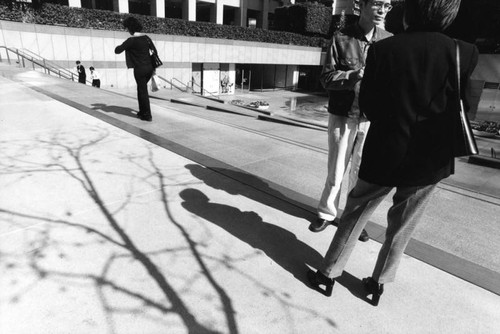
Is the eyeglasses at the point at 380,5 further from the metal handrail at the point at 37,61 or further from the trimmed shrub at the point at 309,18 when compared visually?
the trimmed shrub at the point at 309,18

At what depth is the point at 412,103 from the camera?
1775mm

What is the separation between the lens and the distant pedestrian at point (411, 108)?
1.72 m

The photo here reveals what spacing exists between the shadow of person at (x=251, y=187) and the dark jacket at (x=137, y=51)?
3.20 meters

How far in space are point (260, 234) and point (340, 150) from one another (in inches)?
40.1

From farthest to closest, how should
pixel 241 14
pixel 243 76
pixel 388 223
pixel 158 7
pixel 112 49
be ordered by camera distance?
pixel 241 14
pixel 243 76
pixel 158 7
pixel 112 49
pixel 388 223

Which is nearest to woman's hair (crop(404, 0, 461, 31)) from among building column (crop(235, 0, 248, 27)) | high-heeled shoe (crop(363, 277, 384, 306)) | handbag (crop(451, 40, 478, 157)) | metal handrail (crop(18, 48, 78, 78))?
handbag (crop(451, 40, 478, 157))

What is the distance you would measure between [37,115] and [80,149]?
8.45 feet

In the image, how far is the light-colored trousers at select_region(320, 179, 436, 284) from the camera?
197 cm

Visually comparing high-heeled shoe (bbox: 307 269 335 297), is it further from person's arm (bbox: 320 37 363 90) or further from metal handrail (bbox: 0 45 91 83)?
metal handrail (bbox: 0 45 91 83)

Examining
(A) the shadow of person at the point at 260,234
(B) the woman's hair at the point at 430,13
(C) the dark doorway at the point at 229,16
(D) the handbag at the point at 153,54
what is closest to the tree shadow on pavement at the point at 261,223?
(A) the shadow of person at the point at 260,234

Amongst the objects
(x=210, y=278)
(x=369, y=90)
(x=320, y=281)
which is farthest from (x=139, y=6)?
(x=320, y=281)

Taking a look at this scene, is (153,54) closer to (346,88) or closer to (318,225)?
(346,88)

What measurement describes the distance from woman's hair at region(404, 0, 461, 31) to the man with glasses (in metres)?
0.70

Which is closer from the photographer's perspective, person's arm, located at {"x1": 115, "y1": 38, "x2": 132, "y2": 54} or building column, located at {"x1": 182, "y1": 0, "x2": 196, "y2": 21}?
person's arm, located at {"x1": 115, "y1": 38, "x2": 132, "y2": 54}
